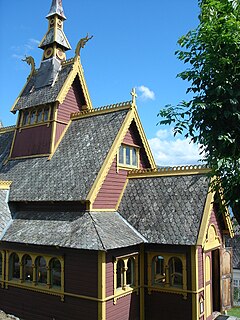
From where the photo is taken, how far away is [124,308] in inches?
546

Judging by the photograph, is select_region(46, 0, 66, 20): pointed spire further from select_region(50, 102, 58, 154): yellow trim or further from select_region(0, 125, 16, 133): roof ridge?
select_region(0, 125, 16, 133): roof ridge

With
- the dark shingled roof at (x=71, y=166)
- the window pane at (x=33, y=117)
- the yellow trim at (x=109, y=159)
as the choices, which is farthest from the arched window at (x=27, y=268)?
the window pane at (x=33, y=117)

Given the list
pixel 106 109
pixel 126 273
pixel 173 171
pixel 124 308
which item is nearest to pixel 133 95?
pixel 106 109

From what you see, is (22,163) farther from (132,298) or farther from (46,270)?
(132,298)

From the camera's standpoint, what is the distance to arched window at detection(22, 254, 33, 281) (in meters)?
15.3

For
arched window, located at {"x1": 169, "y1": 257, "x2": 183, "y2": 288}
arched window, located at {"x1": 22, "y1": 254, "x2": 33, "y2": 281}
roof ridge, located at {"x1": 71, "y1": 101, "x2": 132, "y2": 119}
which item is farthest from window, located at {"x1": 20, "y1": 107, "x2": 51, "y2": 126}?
arched window, located at {"x1": 169, "y1": 257, "x2": 183, "y2": 288}

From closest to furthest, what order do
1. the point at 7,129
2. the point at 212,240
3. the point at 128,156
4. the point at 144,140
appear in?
the point at 212,240 < the point at 128,156 < the point at 144,140 < the point at 7,129

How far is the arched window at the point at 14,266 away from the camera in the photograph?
52.0 ft

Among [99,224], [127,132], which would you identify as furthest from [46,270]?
[127,132]

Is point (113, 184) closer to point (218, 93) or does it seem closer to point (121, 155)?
point (121, 155)

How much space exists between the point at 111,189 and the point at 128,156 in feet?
7.91

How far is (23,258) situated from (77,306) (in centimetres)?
357

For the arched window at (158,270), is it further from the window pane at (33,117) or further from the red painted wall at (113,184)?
the window pane at (33,117)

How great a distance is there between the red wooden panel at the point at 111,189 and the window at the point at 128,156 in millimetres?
542
